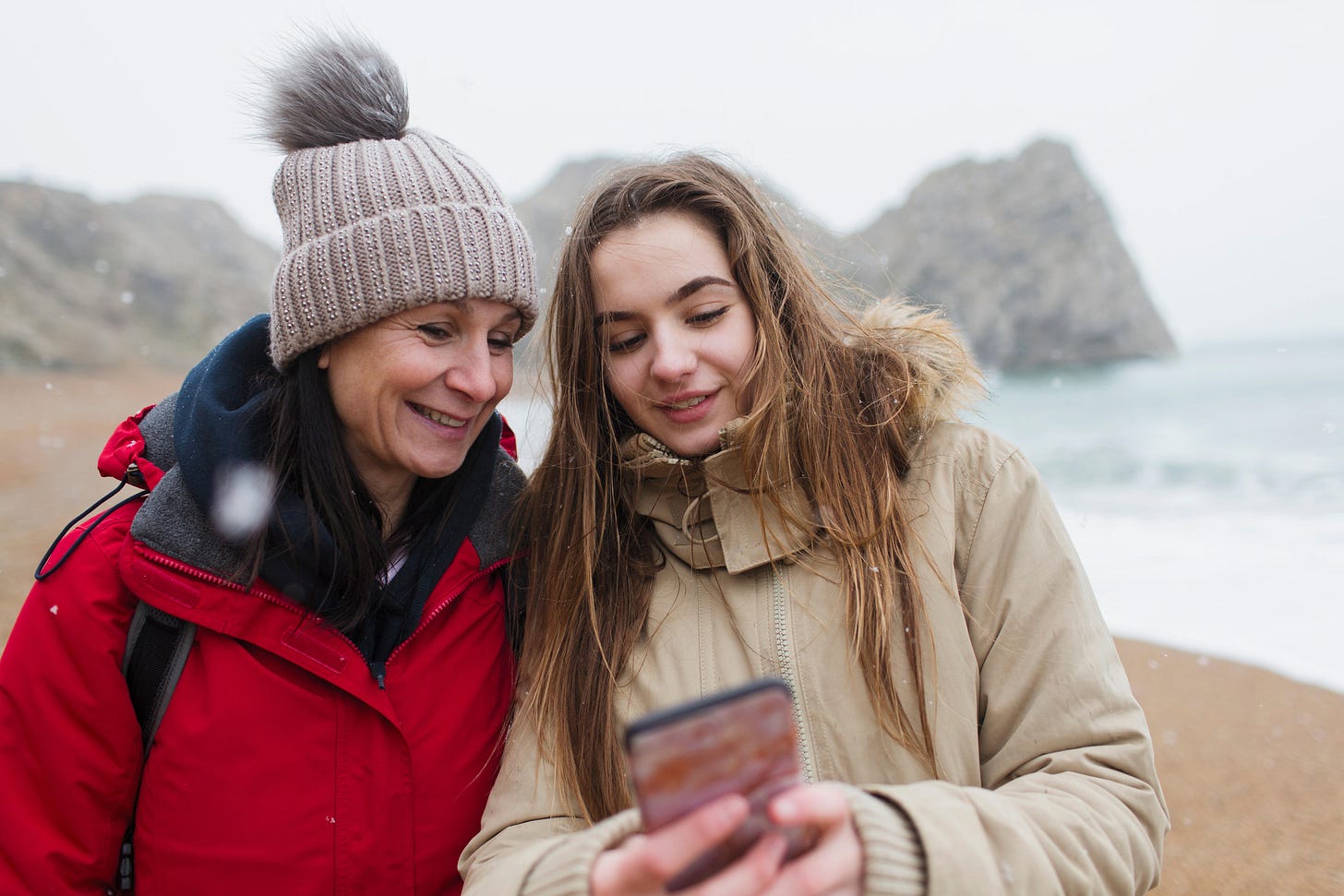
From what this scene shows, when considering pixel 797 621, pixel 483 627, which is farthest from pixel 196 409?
pixel 797 621

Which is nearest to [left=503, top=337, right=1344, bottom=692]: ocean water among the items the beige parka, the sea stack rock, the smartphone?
the beige parka

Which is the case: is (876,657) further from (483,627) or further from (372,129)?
(372,129)

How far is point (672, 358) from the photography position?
2.09 meters

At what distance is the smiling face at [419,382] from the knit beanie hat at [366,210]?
5 cm

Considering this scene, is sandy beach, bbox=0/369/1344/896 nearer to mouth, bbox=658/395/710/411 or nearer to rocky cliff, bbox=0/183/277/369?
mouth, bbox=658/395/710/411

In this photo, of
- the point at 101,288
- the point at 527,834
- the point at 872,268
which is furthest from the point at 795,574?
the point at 872,268

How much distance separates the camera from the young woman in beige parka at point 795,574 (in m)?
1.61

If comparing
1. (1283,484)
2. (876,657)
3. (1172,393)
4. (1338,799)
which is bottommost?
(1172,393)

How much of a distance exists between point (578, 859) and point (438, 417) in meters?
1.27

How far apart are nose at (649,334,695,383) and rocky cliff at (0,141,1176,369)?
3064 centimetres

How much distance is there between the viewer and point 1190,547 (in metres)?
10.9

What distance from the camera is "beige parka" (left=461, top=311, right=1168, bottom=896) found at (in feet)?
4.83

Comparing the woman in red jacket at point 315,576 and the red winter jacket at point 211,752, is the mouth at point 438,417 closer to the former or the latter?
the woman in red jacket at point 315,576

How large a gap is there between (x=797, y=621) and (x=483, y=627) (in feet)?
2.87
